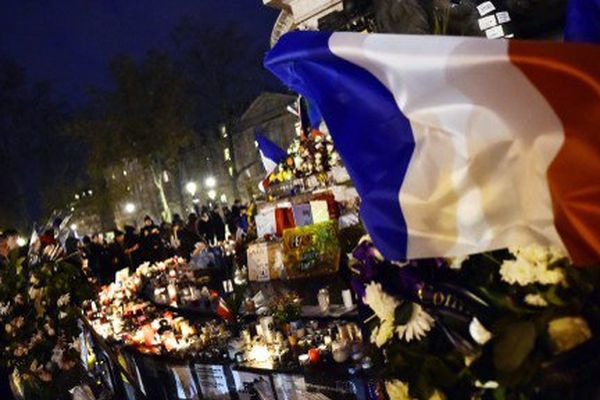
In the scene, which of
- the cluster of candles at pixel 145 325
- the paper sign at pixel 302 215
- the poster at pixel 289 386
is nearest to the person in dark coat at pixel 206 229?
the cluster of candles at pixel 145 325

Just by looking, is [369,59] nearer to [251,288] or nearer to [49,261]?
[49,261]

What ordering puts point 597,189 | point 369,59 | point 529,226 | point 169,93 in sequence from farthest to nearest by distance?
1. point 169,93
2. point 369,59
3. point 529,226
4. point 597,189

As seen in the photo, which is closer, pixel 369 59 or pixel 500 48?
pixel 500 48

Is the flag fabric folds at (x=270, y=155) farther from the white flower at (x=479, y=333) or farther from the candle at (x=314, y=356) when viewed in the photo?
the white flower at (x=479, y=333)

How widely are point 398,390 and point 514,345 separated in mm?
631

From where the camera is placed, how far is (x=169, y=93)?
3803 cm

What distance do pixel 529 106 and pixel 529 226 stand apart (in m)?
0.45

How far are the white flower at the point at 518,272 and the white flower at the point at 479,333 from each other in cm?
19

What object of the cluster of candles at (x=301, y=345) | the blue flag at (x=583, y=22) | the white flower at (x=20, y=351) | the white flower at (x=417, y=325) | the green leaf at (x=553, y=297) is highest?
the blue flag at (x=583, y=22)

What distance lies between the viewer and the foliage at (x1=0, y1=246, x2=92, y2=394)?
553 cm

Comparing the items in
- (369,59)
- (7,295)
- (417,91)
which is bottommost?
(7,295)

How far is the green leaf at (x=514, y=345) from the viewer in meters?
1.94

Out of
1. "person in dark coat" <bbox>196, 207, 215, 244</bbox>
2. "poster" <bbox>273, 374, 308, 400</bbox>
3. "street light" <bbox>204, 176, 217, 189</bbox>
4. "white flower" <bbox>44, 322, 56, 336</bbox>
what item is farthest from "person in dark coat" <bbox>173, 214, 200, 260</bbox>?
"street light" <bbox>204, 176, 217, 189</bbox>

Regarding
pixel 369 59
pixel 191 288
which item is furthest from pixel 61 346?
pixel 369 59
